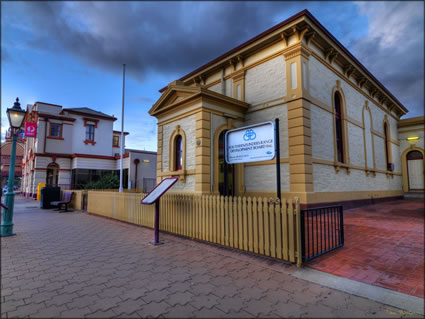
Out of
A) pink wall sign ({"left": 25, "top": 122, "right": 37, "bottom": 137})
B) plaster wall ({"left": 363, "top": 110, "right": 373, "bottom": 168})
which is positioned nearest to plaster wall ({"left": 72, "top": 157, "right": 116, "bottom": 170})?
pink wall sign ({"left": 25, "top": 122, "right": 37, "bottom": 137})

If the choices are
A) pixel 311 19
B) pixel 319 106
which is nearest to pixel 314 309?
pixel 319 106

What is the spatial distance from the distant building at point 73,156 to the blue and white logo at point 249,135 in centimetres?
1758

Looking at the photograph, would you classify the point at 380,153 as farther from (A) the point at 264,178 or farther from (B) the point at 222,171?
(B) the point at 222,171

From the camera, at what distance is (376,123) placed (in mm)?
16609

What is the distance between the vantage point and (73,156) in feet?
76.8

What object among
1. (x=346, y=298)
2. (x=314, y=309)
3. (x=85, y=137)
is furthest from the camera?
(x=85, y=137)

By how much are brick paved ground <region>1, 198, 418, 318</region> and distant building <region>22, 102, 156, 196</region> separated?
18022 millimetres

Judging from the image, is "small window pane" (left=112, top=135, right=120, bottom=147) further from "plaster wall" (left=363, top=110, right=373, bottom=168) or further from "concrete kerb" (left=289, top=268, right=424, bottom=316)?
"concrete kerb" (left=289, top=268, right=424, bottom=316)

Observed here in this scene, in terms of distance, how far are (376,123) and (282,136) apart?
10.6 metres

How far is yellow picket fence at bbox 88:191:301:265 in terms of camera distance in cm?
455

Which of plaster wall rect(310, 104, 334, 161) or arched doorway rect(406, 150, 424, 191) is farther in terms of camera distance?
arched doorway rect(406, 150, 424, 191)

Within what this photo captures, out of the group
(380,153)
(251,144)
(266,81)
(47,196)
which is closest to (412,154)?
(380,153)

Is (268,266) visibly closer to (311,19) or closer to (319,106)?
(319,106)

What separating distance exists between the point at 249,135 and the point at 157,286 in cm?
413
